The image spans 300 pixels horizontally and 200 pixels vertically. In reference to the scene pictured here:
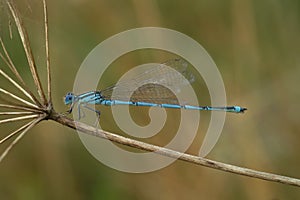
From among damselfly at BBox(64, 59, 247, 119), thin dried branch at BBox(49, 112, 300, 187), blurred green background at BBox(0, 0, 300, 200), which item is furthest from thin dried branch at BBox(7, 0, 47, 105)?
blurred green background at BBox(0, 0, 300, 200)

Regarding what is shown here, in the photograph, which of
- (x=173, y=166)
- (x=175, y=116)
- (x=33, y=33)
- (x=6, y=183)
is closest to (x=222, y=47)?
(x=175, y=116)

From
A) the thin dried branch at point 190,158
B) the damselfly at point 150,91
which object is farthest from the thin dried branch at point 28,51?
the damselfly at point 150,91

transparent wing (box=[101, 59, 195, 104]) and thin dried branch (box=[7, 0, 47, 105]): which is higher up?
transparent wing (box=[101, 59, 195, 104])

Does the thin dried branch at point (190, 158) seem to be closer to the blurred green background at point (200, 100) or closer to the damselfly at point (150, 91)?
the damselfly at point (150, 91)

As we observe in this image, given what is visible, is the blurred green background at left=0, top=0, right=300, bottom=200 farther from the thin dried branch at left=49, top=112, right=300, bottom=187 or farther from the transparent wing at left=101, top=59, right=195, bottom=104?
the thin dried branch at left=49, top=112, right=300, bottom=187

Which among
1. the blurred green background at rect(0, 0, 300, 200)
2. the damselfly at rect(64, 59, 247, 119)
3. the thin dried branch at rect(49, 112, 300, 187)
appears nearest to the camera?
the thin dried branch at rect(49, 112, 300, 187)

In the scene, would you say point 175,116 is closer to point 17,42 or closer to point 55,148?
point 55,148

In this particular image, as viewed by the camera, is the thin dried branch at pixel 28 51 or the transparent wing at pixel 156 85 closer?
the thin dried branch at pixel 28 51

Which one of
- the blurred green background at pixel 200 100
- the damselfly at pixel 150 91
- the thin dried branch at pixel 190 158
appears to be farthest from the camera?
the blurred green background at pixel 200 100
